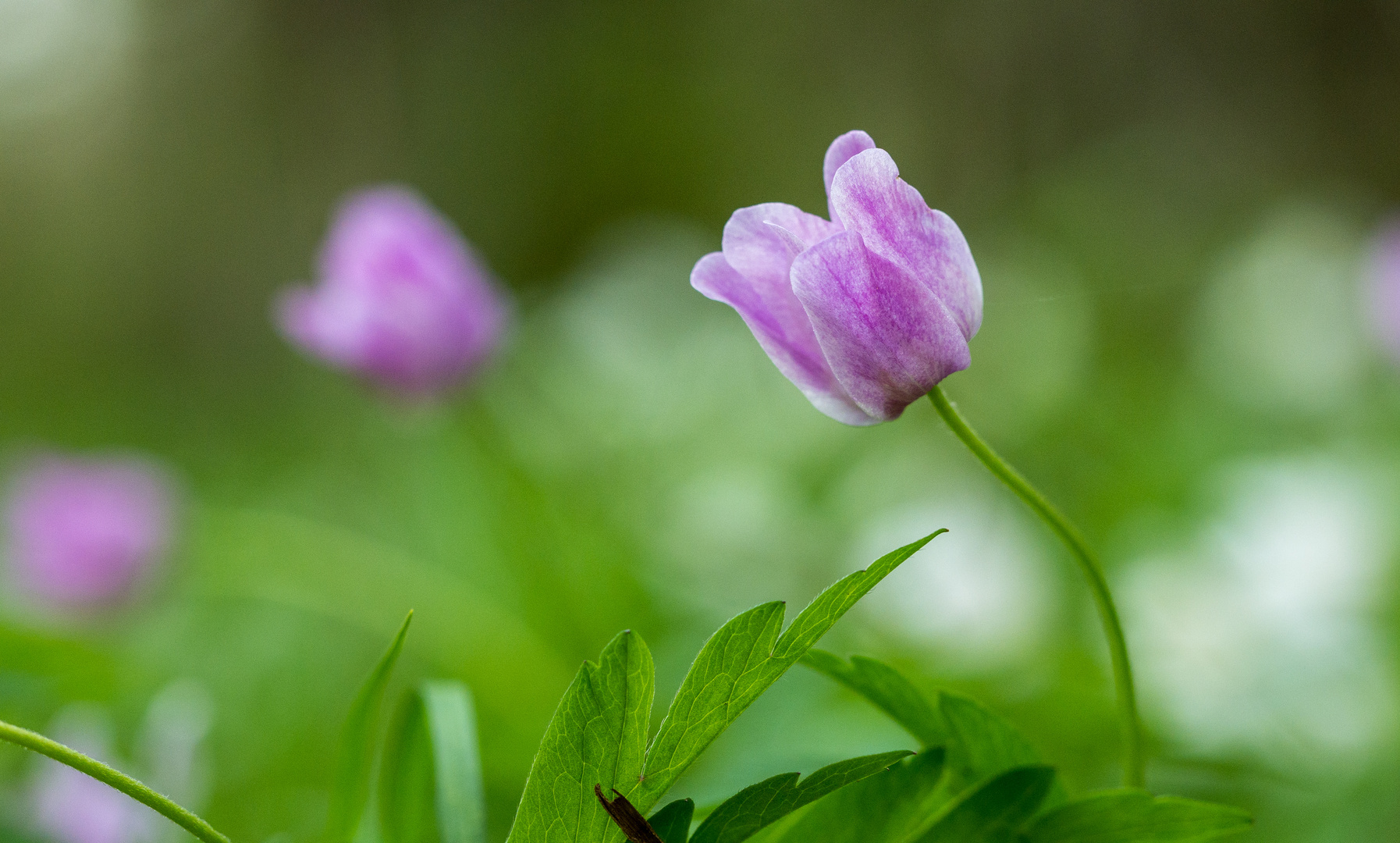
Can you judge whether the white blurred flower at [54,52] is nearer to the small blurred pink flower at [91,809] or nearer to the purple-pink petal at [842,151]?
the small blurred pink flower at [91,809]

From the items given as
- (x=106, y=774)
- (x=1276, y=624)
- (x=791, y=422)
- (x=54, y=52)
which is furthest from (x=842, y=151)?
(x=54, y=52)

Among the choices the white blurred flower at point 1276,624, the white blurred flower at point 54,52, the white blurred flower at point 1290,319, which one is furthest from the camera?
the white blurred flower at point 54,52

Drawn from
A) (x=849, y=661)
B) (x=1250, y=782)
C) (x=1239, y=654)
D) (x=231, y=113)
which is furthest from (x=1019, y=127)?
(x=231, y=113)

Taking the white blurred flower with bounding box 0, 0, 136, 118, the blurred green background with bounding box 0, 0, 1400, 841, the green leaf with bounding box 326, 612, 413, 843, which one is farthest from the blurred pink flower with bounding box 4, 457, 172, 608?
the white blurred flower with bounding box 0, 0, 136, 118

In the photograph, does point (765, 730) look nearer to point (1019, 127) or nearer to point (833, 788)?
point (833, 788)

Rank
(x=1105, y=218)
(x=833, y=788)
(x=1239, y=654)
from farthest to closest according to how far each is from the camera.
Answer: (x=1105, y=218)
(x=1239, y=654)
(x=833, y=788)

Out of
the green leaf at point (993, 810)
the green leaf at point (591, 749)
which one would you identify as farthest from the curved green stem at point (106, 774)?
the green leaf at point (993, 810)

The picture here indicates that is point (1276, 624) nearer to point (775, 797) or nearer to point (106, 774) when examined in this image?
point (775, 797)

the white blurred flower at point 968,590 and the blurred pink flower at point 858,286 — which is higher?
the white blurred flower at point 968,590
